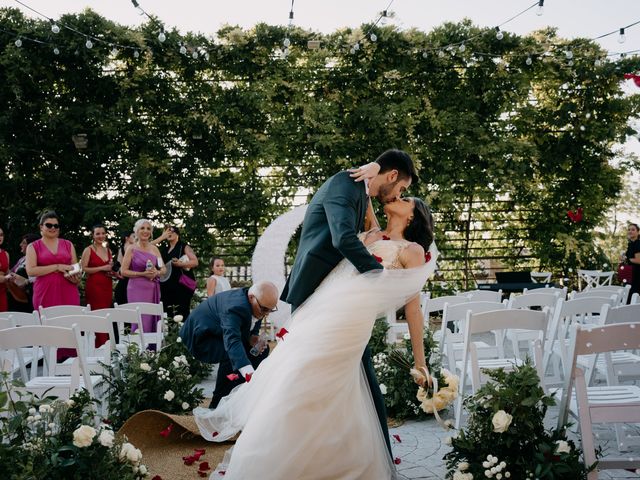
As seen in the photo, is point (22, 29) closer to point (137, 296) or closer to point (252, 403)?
point (137, 296)

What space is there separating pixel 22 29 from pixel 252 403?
8.32 m

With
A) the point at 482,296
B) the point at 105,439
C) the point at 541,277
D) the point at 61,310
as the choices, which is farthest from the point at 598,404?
the point at 541,277

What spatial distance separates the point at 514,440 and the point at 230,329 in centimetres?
185

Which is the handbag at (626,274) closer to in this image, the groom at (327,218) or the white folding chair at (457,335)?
the white folding chair at (457,335)

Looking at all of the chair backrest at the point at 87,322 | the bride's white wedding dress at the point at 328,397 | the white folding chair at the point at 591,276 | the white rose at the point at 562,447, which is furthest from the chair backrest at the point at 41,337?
the white folding chair at the point at 591,276

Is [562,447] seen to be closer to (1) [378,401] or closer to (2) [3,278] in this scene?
(1) [378,401]

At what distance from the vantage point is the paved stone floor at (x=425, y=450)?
3508 mm

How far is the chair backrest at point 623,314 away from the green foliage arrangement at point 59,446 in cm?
279

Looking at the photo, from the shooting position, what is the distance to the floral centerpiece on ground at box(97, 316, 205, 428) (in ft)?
14.4

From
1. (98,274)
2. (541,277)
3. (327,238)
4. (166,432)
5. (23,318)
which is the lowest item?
(166,432)

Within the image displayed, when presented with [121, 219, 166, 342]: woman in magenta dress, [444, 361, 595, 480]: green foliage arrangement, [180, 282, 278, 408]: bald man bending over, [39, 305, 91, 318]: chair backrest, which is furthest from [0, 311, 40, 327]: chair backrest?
[444, 361, 595, 480]: green foliage arrangement

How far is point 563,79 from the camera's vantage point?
36.6 ft

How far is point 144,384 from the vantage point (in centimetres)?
449

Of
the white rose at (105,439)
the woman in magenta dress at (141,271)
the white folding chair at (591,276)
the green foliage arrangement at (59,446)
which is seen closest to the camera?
the green foliage arrangement at (59,446)
